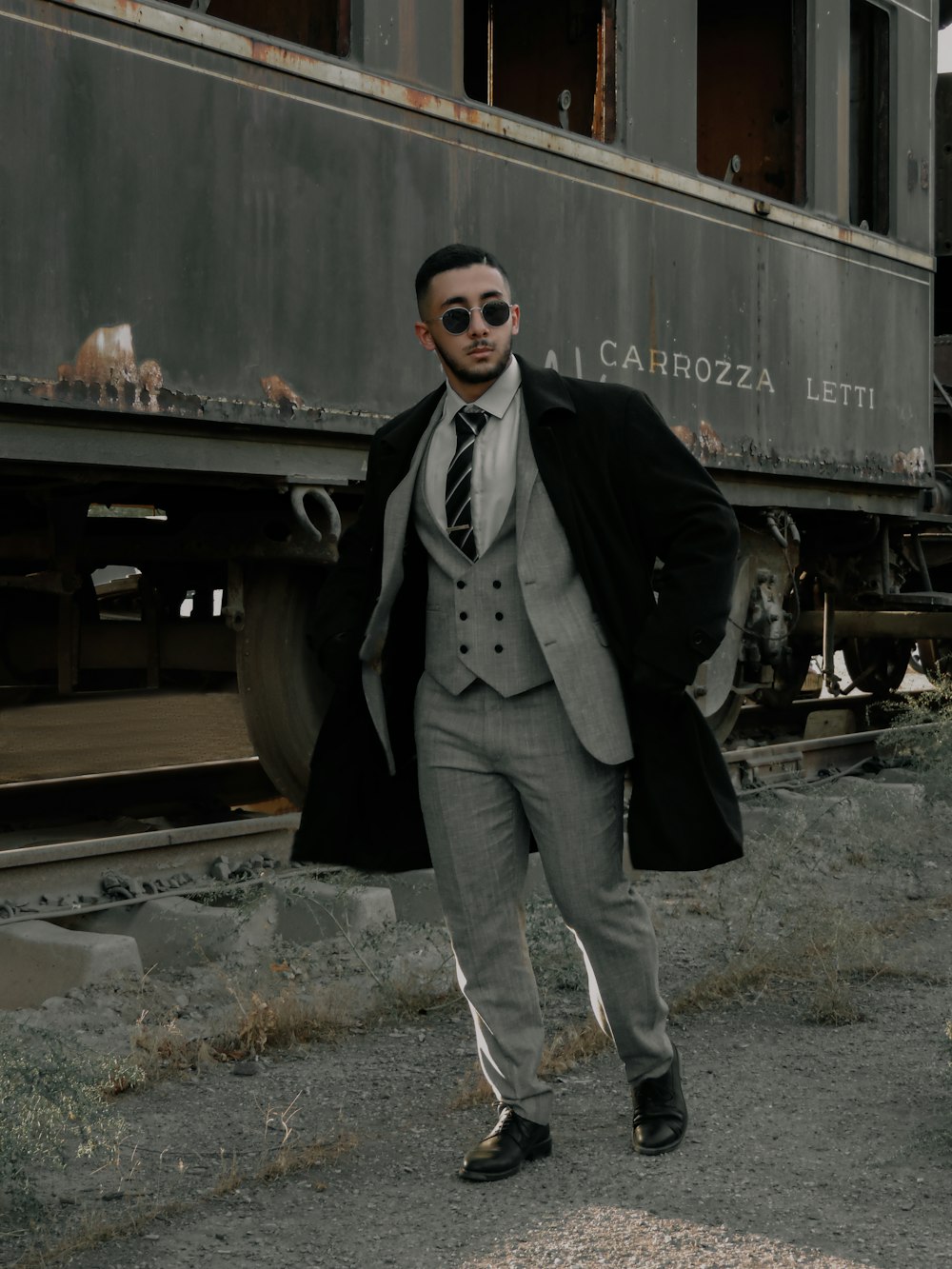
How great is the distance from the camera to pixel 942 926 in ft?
18.0

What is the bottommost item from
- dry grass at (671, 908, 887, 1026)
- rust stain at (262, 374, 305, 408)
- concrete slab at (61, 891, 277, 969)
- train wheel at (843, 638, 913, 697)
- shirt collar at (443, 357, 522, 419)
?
dry grass at (671, 908, 887, 1026)

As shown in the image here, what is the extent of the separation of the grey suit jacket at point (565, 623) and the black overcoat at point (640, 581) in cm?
3

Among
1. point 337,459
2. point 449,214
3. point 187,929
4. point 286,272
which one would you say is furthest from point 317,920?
point 449,214

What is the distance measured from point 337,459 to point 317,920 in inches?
60.8

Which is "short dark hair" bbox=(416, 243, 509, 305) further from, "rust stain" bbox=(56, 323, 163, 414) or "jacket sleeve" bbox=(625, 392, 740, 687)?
"rust stain" bbox=(56, 323, 163, 414)

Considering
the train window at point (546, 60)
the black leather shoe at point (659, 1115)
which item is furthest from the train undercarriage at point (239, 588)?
the black leather shoe at point (659, 1115)

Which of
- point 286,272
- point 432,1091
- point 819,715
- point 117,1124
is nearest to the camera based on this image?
point 117,1124

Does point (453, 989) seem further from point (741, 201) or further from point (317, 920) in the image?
point (741, 201)

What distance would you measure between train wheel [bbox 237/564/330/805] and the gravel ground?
1.23 meters

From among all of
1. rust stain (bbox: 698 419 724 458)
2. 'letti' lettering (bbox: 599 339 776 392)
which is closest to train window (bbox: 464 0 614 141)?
'letti' lettering (bbox: 599 339 776 392)

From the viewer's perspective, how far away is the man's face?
10.4ft

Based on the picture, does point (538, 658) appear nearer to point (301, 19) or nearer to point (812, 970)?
point (812, 970)

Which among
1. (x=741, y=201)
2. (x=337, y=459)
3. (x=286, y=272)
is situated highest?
(x=741, y=201)

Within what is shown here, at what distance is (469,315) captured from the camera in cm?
316
